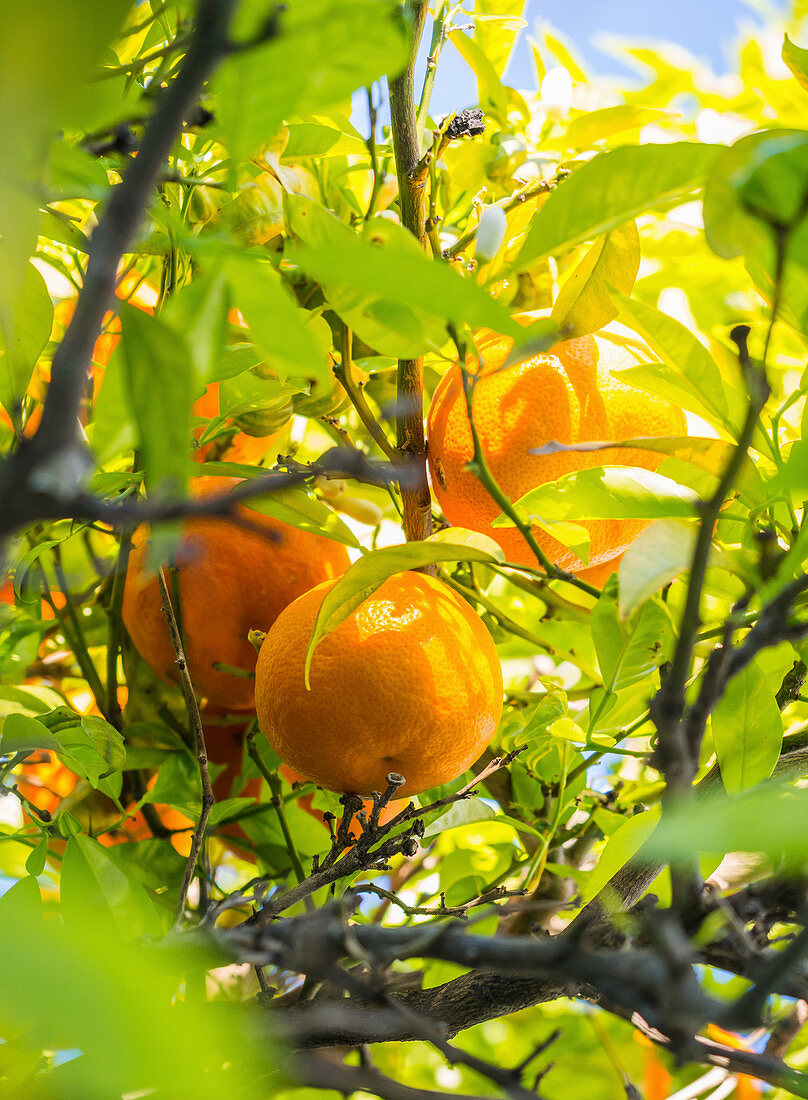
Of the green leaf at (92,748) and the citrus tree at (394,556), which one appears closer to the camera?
the citrus tree at (394,556)

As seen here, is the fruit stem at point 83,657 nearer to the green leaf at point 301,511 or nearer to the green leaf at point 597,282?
the green leaf at point 301,511

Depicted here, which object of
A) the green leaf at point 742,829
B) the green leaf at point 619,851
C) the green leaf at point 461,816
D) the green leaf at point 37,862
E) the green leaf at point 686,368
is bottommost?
the green leaf at point 461,816

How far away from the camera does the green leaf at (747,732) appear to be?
393mm

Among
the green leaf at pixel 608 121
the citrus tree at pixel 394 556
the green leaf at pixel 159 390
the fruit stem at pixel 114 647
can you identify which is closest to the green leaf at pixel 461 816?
the citrus tree at pixel 394 556

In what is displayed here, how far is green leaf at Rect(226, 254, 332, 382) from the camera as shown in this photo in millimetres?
225

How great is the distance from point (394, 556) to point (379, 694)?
79mm

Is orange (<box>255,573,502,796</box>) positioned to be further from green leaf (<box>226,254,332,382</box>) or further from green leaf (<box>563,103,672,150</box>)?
green leaf (<box>563,103,672,150</box>)

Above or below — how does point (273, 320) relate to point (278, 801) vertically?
above

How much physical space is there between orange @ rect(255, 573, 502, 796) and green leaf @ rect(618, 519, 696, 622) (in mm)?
156

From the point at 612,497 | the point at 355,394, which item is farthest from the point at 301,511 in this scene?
the point at 612,497

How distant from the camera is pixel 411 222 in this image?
514 mm

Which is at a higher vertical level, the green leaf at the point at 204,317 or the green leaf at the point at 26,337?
the green leaf at the point at 26,337

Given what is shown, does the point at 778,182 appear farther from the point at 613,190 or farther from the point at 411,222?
the point at 411,222

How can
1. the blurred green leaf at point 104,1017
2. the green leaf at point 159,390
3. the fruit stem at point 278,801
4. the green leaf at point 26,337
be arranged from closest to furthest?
the blurred green leaf at point 104,1017
the green leaf at point 159,390
the green leaf at point 26,337
the fruit stem at point 278,801
